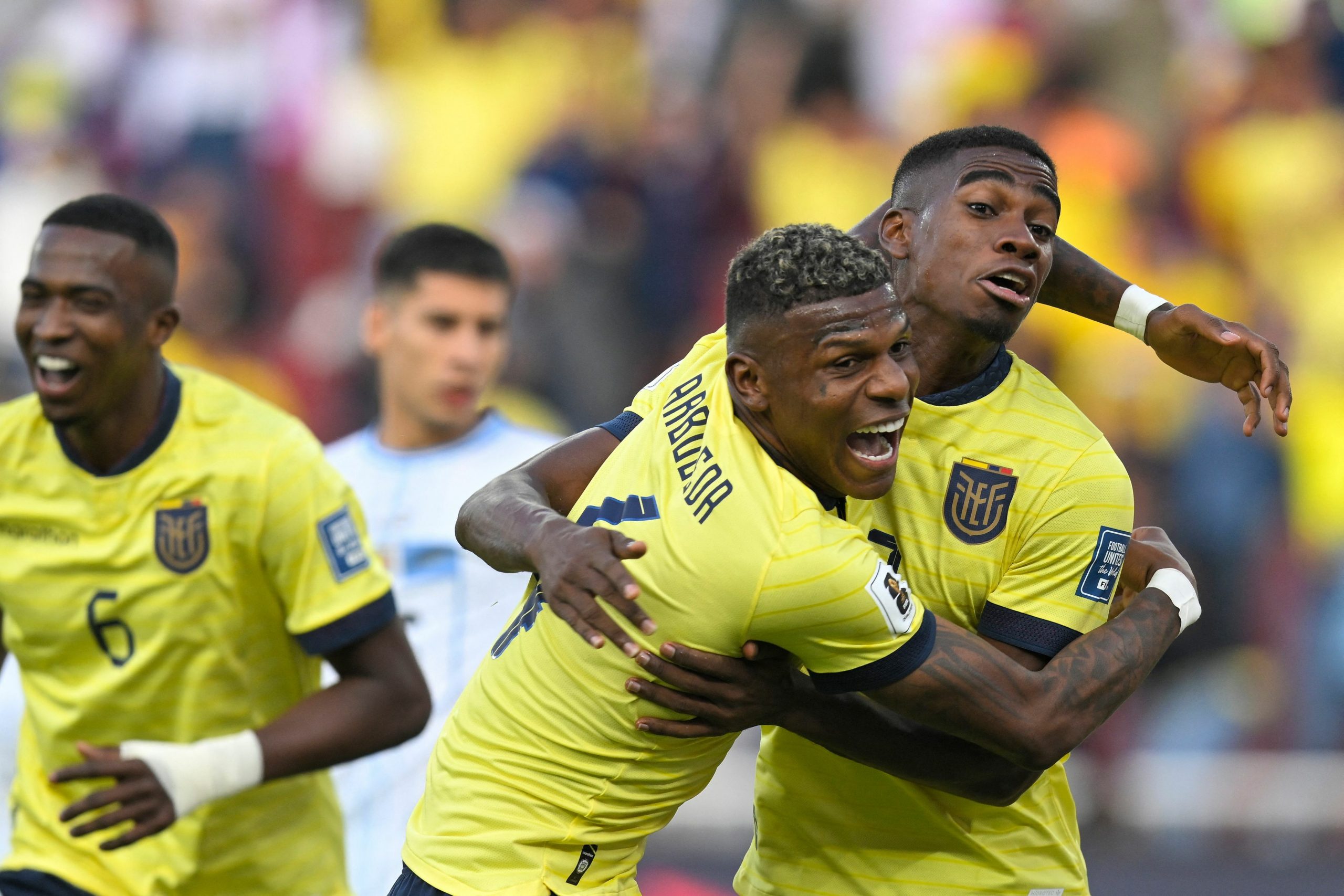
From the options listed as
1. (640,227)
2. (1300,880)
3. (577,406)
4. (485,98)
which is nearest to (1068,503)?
(1300,880)

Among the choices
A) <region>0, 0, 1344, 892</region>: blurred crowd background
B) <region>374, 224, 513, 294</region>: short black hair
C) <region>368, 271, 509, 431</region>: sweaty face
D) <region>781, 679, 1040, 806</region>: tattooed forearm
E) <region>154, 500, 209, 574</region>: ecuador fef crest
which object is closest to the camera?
<region>781, 679, 1040, 806</region>: tattooed forearm

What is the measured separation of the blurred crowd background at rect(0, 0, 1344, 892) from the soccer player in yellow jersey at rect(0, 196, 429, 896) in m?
4.65

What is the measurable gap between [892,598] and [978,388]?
73cm

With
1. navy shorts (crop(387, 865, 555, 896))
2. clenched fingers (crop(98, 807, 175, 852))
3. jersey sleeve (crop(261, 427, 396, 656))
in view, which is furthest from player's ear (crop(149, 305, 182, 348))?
navy shorts (crop(387, 865, 555, 896))

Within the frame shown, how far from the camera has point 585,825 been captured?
3271mm

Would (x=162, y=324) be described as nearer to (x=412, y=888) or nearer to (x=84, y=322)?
(x=84, y=322)

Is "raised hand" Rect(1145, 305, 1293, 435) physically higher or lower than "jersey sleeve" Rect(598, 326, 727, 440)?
higher

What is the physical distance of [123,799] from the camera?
386 cm

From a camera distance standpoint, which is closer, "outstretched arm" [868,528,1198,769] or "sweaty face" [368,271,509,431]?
"outstretched arm" [868,528,1198,769]

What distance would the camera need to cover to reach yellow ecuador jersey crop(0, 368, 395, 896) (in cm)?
423

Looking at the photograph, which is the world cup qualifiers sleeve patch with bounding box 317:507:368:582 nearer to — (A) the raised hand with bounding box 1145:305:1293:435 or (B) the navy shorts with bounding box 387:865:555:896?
(B) the navy shorts with bounding box 387:865:555:896

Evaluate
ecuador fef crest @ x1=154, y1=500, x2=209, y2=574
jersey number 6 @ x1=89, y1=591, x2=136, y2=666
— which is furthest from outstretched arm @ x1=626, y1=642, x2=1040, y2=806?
jersey number 6 @ x1=89, y1=591, x2=136, y2=666

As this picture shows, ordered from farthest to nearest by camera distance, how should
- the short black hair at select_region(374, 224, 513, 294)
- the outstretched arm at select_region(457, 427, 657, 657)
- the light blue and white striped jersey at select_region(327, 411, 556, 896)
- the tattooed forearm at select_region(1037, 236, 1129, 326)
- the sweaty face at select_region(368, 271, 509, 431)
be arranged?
the short black hair at select_region(374, 224, 513, 294)
the sweaty face at select_region(368, 271, 509, 431)
the light blue and white striped jersey at select_region(327, 411, 556, 896)
the tattooed forearm at select_region(1037, 236, 1129, 326)
the outstretched arm at select_region(457, 427, 657, 657)

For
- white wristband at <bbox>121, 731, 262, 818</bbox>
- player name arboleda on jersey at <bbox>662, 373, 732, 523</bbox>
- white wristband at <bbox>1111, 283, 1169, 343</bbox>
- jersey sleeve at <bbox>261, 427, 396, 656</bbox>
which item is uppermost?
white wristband at <bbox>1111, 283, 1169, 343</bbox>
